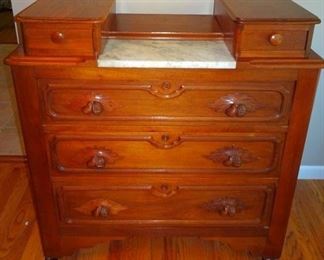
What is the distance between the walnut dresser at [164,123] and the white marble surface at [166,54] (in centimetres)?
2

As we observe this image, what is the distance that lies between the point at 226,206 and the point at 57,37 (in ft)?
2.65

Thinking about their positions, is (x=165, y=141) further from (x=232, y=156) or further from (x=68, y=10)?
(x=68, y=10)

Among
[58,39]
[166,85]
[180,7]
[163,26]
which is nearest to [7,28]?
[180,7]

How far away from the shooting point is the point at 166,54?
1.08m

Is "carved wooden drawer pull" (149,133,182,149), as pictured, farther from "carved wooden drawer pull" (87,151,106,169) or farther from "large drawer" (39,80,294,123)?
"carved wooden drawer pull" (87,151,106,169)

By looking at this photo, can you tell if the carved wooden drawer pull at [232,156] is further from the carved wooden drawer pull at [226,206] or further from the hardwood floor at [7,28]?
the hardwood floor at [7,28]

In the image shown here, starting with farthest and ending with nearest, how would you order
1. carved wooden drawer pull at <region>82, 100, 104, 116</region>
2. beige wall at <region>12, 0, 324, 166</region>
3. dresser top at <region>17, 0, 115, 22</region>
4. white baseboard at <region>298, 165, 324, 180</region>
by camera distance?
1. white baseboard at <region>298, 165, 324, 180</region>
2. beige wall at <region>12, 0, 324, 166</region>
3. carved wooden drawer pull at <region>82, 100, 104, 116</region>
4. dresser top at <region>17, 0, 115, 22</region>

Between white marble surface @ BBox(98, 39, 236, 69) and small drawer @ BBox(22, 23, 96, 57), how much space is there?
62mm

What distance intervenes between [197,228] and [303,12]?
32.9 inches

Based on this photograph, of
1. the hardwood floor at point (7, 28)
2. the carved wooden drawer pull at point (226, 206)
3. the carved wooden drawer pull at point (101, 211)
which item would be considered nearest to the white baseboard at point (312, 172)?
the carved wooden drawer pull at point (226, 206)

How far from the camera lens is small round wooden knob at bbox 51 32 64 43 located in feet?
3.31

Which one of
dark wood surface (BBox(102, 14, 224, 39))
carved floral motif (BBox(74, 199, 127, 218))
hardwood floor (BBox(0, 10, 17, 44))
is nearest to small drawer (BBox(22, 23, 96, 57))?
dark wood surface (BBox(102, 14, 224, 39))

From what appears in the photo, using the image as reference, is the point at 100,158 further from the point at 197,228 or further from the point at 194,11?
the point at 194,11

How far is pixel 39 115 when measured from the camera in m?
1.12
